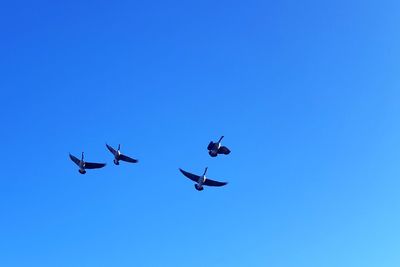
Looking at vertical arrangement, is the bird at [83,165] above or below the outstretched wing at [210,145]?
above

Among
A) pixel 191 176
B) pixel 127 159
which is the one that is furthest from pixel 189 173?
pixel 127 159

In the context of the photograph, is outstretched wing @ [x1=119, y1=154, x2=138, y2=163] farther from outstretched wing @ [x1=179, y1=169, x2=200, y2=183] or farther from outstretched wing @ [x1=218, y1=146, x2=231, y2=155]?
outstretched wing @ [x1=218, y1=146, x2=231, y2=155]

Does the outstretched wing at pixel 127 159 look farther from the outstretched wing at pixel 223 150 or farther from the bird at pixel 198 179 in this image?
the outstretched wing at pixel 223 150

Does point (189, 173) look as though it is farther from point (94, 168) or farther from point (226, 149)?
point (94, 168)

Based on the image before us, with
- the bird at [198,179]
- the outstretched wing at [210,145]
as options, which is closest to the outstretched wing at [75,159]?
the bird at [198,179]

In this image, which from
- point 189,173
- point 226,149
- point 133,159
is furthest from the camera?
point 133,159

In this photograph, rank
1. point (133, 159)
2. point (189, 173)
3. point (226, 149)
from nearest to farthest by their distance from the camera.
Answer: point (226, 149) → point (189, 173) → point (133, 159)

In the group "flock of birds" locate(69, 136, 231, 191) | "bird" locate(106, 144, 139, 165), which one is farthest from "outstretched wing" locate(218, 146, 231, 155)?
"bird" locate(106, 144, 139, 165)

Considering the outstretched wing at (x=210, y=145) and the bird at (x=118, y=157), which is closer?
the outstretched wing at (x=210, y=145)

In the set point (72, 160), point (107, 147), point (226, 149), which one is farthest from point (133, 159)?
point (226, 149)

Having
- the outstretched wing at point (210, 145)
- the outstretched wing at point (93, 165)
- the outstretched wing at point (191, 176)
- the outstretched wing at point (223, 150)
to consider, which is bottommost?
the outstretched wing at point (223, 150)

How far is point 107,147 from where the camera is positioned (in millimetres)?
82562

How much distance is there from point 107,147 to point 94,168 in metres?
5.02

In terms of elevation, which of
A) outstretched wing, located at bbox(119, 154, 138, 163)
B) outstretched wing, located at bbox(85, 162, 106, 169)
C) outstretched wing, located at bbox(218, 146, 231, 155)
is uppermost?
outstretched wing, located at bbox(85, 162, 106, 169)
